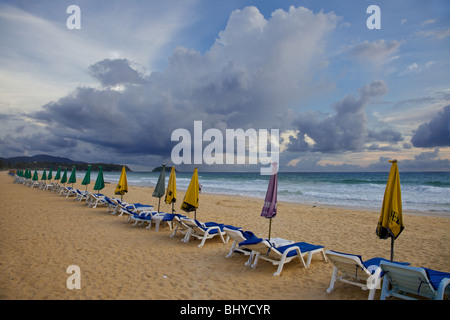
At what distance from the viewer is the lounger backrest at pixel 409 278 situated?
3314 millimetres

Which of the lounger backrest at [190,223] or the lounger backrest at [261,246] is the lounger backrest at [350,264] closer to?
the lounger backrest at [261,246]

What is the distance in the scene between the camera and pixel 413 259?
6.10m

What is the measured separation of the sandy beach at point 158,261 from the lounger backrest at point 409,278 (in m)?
0.53

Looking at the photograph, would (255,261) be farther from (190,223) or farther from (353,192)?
(353,192)

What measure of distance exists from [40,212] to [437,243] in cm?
1410

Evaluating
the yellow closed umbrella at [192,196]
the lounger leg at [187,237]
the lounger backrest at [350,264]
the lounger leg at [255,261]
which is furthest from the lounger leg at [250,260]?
the yellow closed umbrella at [192,196]

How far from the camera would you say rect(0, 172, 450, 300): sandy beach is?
412 cm

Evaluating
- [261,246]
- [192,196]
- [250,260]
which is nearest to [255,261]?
[250,260]

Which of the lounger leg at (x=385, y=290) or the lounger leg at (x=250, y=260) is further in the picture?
the lounger leg at (x=250, y=260)

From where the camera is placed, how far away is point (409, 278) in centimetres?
346

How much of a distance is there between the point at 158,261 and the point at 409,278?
439 centimetres

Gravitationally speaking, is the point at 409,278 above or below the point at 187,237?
above
